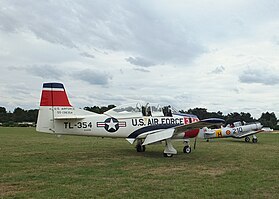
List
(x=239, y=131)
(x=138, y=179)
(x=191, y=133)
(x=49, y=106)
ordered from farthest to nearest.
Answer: (x=239, y=131)
(x=191, y=133)
(x=49, y=106)
(x=138, y=179)

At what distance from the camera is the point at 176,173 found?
8.12 meters

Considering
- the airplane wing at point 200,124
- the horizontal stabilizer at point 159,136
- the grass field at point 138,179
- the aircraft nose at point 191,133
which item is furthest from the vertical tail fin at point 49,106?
the aircraft nose at point 191,133

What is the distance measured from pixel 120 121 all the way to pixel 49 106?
9.21 feet

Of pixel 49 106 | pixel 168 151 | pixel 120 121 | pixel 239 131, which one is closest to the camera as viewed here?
pixel 49 106

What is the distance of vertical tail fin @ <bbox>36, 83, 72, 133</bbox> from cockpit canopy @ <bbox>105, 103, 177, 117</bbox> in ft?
6.77

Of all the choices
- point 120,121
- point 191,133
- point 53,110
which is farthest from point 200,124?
point 53,110

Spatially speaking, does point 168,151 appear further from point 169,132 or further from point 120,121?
point 120,121

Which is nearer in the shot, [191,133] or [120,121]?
[120,121]

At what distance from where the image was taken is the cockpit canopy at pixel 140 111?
1254 cm

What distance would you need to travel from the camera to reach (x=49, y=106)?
36.8ft

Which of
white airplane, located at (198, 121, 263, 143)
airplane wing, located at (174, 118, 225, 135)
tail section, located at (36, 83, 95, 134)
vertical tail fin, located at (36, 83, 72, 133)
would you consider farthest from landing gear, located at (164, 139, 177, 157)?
white airplane, located at (198, 121, 263, 143)

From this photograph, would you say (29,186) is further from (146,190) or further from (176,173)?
(176,173)

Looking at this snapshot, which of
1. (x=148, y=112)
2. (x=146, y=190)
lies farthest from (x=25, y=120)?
(x=146, y=190)

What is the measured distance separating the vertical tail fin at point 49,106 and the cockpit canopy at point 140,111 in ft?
6.77
